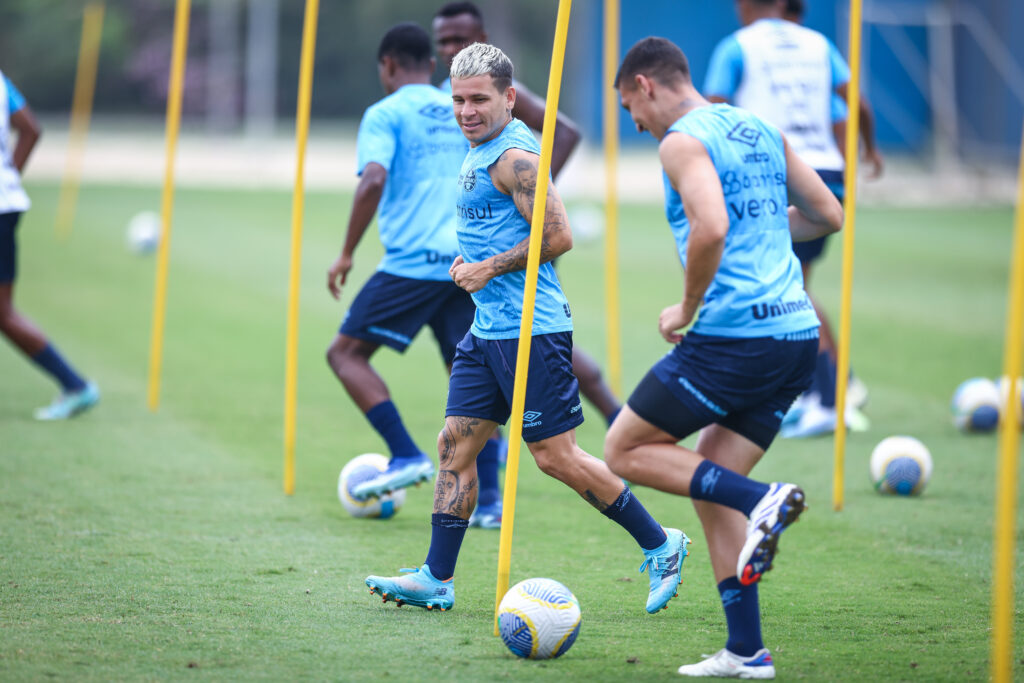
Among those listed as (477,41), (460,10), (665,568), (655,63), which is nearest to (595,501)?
(665,568)

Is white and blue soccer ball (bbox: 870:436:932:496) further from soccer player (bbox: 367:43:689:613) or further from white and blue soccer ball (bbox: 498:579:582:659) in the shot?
white and blue soccer ball (bbox: 498:579:582:659)

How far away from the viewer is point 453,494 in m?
4.80

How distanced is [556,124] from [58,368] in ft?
14.2

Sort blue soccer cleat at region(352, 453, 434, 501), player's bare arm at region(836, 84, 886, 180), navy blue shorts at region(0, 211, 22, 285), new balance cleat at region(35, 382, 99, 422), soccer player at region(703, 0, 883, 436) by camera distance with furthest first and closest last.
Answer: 1. new balance cleat at region(35, 382, 99, 422)
2. player's bare arm at region(836, 84, 886, 180)
3. navy blue shorts at region(0, 211, 22, 285)
4. soccer player at region(703, 0, 883, 436)
5. blue soccer cleat at region(352, 453, 434, 501)

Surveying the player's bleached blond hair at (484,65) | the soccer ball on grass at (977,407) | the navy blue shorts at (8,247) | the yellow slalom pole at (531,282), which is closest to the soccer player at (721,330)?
the yellow slalom pole at (531,282)

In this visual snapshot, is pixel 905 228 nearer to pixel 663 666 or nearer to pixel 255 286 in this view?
pixel 255 286

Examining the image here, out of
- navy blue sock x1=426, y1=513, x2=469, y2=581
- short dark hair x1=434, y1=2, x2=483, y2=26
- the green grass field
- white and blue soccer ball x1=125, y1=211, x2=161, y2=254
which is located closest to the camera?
the green grass field

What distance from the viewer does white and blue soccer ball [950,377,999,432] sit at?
8570 mm

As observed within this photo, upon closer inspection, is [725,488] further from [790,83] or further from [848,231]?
[790,83]

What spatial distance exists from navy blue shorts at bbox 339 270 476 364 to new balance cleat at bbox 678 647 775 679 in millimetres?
2680

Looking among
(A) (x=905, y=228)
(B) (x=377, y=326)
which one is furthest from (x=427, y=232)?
(A) (x=905, y=228)

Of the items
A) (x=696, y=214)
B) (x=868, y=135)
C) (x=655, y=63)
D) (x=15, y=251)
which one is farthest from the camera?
(x=868, y=135)

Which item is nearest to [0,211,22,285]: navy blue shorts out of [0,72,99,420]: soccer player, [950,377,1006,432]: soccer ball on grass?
[0,72,99,420]: soccer player

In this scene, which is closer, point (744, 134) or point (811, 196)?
point (744, 134)
